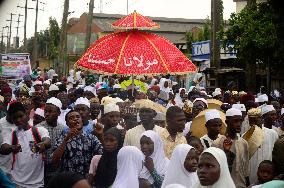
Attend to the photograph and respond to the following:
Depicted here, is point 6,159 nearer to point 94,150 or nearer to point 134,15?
point 94,150

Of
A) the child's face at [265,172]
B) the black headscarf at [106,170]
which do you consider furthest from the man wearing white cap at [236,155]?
the black headscarf at [106,170]

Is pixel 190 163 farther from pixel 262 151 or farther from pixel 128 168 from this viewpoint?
pixel 262 151

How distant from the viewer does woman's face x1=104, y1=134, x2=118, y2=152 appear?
5852 millimetres

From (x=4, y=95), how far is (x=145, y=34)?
3.56m

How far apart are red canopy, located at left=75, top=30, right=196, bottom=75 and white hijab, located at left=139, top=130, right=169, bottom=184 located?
254 centimetres

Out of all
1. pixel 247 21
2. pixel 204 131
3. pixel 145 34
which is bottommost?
pixel 204 131

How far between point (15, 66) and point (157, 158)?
18.4 metres

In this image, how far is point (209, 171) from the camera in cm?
463

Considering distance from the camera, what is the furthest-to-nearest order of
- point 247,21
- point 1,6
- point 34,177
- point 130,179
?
point 247,21
point 34,177
point 130,179
point 1,6

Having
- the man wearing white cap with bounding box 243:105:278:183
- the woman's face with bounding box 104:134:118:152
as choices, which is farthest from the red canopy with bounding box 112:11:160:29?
the woman's face with bounding box 104:134:118:152

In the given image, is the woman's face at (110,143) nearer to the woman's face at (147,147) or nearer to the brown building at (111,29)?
the woman's face at (147,147)

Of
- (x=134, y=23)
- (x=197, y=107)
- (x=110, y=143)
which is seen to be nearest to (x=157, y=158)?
(x=110, y=143)

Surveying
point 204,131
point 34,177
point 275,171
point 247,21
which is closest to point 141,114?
point 204,131

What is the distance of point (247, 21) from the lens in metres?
15.4
